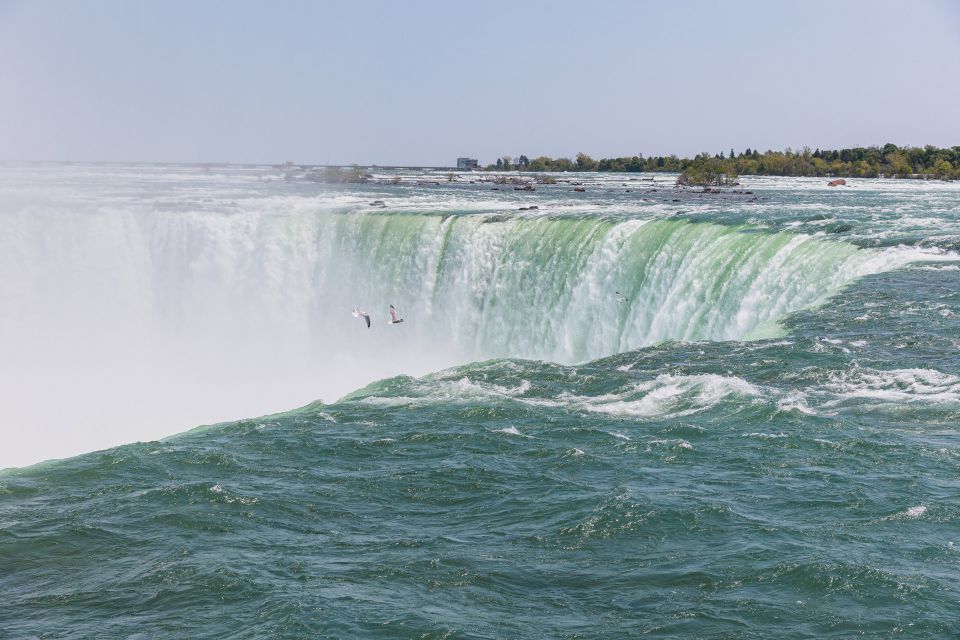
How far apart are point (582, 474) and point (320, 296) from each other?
2367cm

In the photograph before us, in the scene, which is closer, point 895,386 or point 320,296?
point 895,386

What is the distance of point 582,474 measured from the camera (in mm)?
14219

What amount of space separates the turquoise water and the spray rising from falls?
166 mm

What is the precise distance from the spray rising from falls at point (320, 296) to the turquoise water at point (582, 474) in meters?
0.17

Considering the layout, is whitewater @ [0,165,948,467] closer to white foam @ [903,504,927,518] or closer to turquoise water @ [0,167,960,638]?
turquoise water @ [0,167,960,638]

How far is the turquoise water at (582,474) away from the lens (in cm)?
1030

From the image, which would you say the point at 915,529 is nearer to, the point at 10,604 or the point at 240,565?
the point at 240,565

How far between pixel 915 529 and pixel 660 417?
5.56 meters

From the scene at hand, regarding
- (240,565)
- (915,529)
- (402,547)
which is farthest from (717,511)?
(240,565)

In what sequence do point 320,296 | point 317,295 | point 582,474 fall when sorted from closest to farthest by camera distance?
point 582,474
point 320,296
point 317,295

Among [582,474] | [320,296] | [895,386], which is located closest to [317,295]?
[320,296]

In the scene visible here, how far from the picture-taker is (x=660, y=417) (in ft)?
55.1

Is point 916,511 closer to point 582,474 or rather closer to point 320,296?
point 582,474

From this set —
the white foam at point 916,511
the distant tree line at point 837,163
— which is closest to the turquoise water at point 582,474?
the white foam at point 916,511
